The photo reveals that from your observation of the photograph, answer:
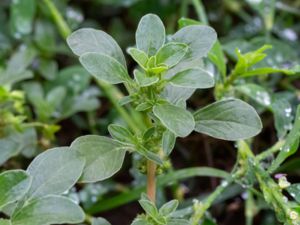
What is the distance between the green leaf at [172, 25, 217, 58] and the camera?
34.0 inches

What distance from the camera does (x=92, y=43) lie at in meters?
0.87

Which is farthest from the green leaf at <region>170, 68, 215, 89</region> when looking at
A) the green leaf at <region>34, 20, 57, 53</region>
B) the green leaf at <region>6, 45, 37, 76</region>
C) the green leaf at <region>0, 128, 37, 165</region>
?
the green leaf at <region>34, 20, 57, 53</region>

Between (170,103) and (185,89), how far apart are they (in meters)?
0.08

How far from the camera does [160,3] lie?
154 cm

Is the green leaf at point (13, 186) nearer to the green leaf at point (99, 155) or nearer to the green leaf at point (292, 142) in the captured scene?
the green leaf at point (99, 155)

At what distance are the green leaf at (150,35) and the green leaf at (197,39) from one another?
2 cm

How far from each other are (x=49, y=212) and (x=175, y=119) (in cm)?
20

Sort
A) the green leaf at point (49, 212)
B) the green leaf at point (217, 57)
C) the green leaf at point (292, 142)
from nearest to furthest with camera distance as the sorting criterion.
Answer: the green leaf at point (49, 212)
the green leaf at point (292, 142)
the green leaf at point (217, 57)

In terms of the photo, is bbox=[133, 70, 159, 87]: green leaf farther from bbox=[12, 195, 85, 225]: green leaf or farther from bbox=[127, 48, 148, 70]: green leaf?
bbox=[12, 195, 85, 225]: green leaf

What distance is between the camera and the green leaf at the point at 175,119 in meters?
0.80

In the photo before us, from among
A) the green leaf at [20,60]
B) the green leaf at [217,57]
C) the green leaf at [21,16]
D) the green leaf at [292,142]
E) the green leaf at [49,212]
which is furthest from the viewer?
the green leaf at [21,16]

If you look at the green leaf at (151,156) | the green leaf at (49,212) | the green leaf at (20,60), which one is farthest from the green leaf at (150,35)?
the green leaf at (20,60)

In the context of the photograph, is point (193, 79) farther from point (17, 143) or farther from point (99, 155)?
point (17, 143)

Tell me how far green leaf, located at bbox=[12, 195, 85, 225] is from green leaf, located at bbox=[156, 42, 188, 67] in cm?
23
